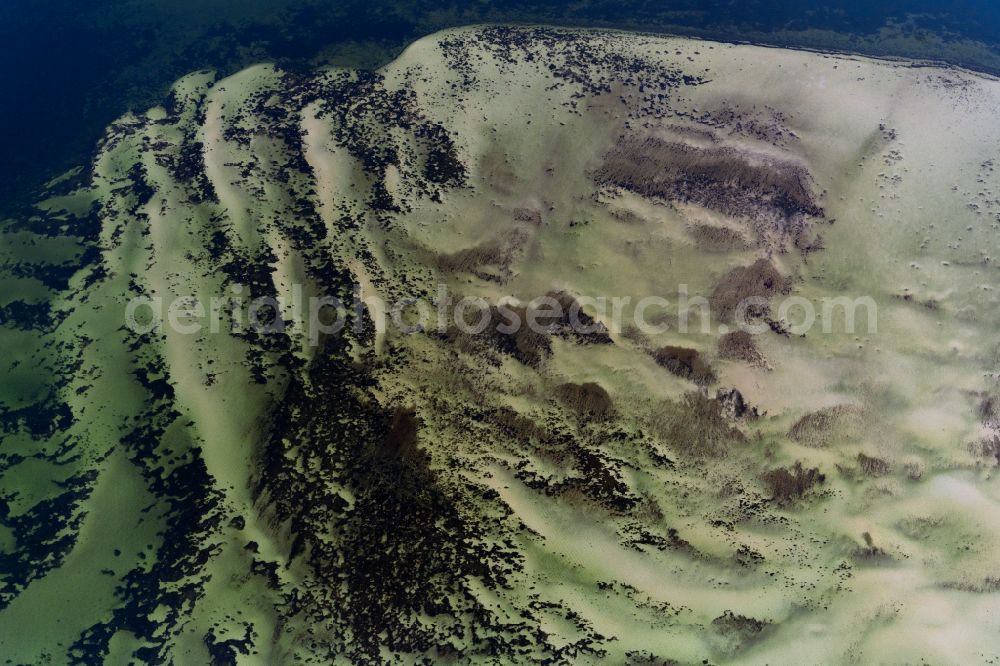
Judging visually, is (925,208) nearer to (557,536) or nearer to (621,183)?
(621,183)

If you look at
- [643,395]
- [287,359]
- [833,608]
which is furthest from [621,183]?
[833,608]

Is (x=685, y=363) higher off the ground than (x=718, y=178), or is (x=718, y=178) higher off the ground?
(x=718, y=178)

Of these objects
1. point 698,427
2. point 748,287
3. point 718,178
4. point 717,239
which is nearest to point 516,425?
point 698,427

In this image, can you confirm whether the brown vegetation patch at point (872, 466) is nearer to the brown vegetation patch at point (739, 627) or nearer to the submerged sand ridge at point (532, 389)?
the submerged sand ridge at point (532, 389)

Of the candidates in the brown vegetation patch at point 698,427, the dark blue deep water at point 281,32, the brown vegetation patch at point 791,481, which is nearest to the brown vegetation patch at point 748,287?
the brown vegetation patch at point 698,427

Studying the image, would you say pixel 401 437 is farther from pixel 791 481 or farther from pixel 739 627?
pixel 791 481
